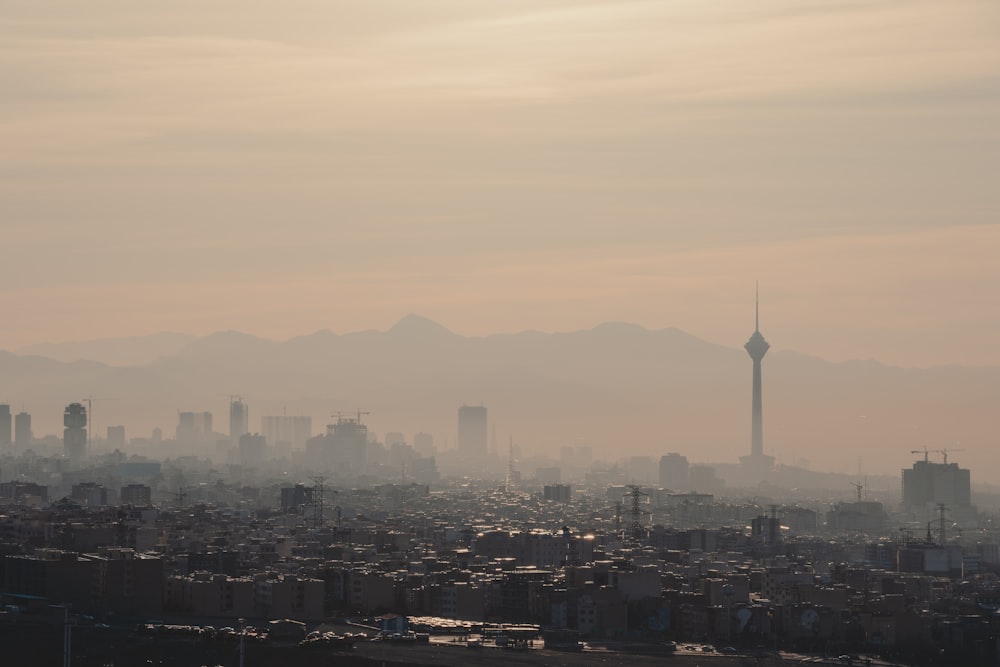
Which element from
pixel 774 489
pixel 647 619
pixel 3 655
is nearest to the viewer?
pixel 3 655

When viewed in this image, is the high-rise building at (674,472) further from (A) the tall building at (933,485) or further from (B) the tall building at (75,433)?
(B) the tall building at (75,433)

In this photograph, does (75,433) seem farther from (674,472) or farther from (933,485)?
(933,485)

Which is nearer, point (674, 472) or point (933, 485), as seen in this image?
point (933, 485)

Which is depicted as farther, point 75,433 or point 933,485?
point 75,433

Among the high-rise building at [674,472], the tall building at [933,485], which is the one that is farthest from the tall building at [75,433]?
the tall building at [933,485]

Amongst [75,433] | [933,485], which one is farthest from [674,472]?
[75,433]

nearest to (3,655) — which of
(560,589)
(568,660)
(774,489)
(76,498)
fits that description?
(568,660)

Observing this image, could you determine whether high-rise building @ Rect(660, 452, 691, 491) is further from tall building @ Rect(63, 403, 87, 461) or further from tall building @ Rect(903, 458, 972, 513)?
tall building @ Rect(63, 403, 87, 461)

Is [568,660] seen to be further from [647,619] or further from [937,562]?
[937,562]

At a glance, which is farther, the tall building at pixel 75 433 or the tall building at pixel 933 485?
the tall building at pixel 75 433
